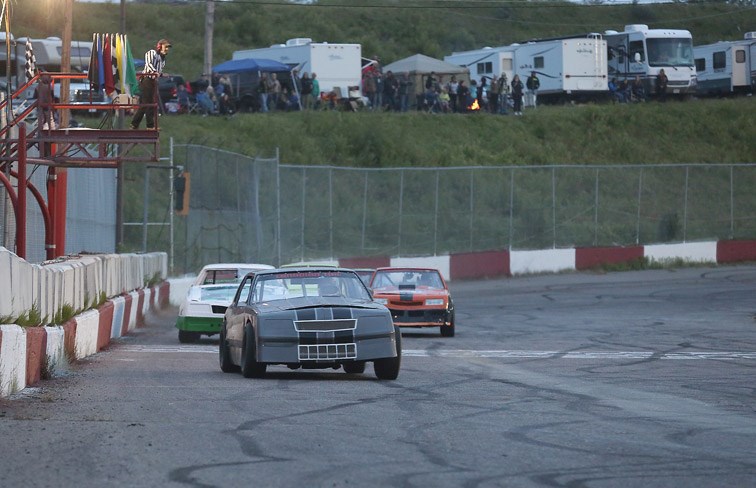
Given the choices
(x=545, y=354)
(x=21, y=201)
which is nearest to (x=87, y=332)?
(x=21, y=201)

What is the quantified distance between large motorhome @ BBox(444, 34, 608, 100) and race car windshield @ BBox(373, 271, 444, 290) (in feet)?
121

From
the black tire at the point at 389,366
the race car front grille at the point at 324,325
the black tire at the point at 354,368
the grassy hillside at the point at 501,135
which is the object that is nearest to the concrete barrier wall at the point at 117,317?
the black tire at the point at 354,368

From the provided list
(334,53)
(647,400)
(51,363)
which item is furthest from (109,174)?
(334,53)

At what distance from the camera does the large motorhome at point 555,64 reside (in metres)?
59.6

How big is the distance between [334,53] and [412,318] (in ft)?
118

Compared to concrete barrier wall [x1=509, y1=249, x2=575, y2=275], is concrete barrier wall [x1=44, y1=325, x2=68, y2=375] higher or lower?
concrete barrier wall [x1=44, y1=325, x2=68, y2=375]

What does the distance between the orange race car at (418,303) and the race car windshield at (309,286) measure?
7059 mm

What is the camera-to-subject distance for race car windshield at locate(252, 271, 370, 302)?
14.1 m

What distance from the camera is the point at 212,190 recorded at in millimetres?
33531


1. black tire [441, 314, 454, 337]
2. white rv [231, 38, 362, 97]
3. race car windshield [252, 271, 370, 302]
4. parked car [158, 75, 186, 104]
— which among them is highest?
white rv [231, 38, 362, 97]

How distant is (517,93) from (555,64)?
3.27 m

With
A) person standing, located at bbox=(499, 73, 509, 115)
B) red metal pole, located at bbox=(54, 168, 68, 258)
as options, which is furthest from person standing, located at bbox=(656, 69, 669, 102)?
red metal pole, located at bbox=(54, 168, 68, 258)

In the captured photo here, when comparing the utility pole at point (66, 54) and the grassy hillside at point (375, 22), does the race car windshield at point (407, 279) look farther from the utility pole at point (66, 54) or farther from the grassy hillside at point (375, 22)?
the grassy hillside at point (375, 22)

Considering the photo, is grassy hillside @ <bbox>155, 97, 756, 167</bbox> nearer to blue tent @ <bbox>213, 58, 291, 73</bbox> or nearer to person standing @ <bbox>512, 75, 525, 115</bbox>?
person standing @ <bbox>512, 75, 525, 115</bbox>
